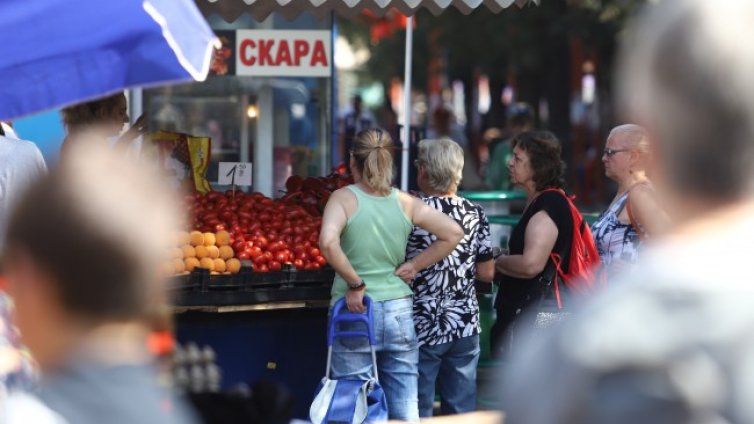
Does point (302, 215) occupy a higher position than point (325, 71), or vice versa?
point (325, 71)

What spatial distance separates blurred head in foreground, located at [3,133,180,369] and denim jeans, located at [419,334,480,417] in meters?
4.80

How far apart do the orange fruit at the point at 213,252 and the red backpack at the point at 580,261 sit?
1.71 metres

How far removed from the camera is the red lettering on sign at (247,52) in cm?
1003

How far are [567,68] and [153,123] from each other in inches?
513

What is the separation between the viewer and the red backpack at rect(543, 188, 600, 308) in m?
6.27

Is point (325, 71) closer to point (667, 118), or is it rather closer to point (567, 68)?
point (667, 118)

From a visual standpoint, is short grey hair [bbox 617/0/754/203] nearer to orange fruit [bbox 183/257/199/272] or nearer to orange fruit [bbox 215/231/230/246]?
orange fruit [bbox 183/257/199/272]

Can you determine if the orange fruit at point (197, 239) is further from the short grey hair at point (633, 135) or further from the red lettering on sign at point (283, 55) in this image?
the red lettering on sign at point (283, 55)

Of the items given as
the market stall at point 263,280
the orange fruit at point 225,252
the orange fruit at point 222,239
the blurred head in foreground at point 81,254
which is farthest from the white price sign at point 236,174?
the blurred head in foreground at point 81,254

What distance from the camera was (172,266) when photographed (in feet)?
20.6

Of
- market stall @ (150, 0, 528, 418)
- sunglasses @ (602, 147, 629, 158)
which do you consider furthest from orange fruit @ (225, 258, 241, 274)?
sunglasses @ (602, 147, 629, 158)

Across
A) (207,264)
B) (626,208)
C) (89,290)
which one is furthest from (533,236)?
(89,290)

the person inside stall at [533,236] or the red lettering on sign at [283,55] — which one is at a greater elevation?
the red lettering on sign at [283,55]

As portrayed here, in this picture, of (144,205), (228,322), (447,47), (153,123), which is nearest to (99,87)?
(144,205)
